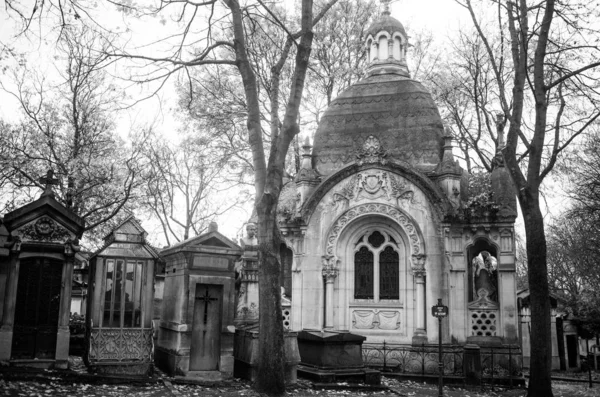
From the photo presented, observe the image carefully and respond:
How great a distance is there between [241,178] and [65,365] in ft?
54.3

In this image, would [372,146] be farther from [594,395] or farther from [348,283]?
[594,395]

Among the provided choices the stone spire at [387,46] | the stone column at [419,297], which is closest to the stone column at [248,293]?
the stone column at [419,297]

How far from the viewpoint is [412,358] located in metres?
16.8

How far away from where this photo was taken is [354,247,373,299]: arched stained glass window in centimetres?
1828

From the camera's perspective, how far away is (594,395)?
1495 centimetres

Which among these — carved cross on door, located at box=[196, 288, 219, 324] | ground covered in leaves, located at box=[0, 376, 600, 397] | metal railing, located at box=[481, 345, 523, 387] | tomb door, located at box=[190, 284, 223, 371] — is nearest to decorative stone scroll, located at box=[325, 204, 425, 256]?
metal railing, located at box=[481, 345, 523, 387]

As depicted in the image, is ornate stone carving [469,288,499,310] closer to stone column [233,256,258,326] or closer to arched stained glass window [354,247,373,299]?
arched stained glass window [354,247,373,299]

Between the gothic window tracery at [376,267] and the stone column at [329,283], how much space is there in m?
0.79

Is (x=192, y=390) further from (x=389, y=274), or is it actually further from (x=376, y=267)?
(x=389, y=274)

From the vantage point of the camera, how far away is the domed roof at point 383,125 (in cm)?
1911

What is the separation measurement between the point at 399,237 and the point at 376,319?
264 centimetres

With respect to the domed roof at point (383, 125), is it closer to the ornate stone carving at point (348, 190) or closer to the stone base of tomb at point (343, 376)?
the ornate stone carving at point (348, 190)

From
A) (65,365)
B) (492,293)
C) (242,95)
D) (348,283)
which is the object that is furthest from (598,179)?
(65,365)

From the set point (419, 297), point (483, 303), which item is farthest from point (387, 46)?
point (483, 303)
